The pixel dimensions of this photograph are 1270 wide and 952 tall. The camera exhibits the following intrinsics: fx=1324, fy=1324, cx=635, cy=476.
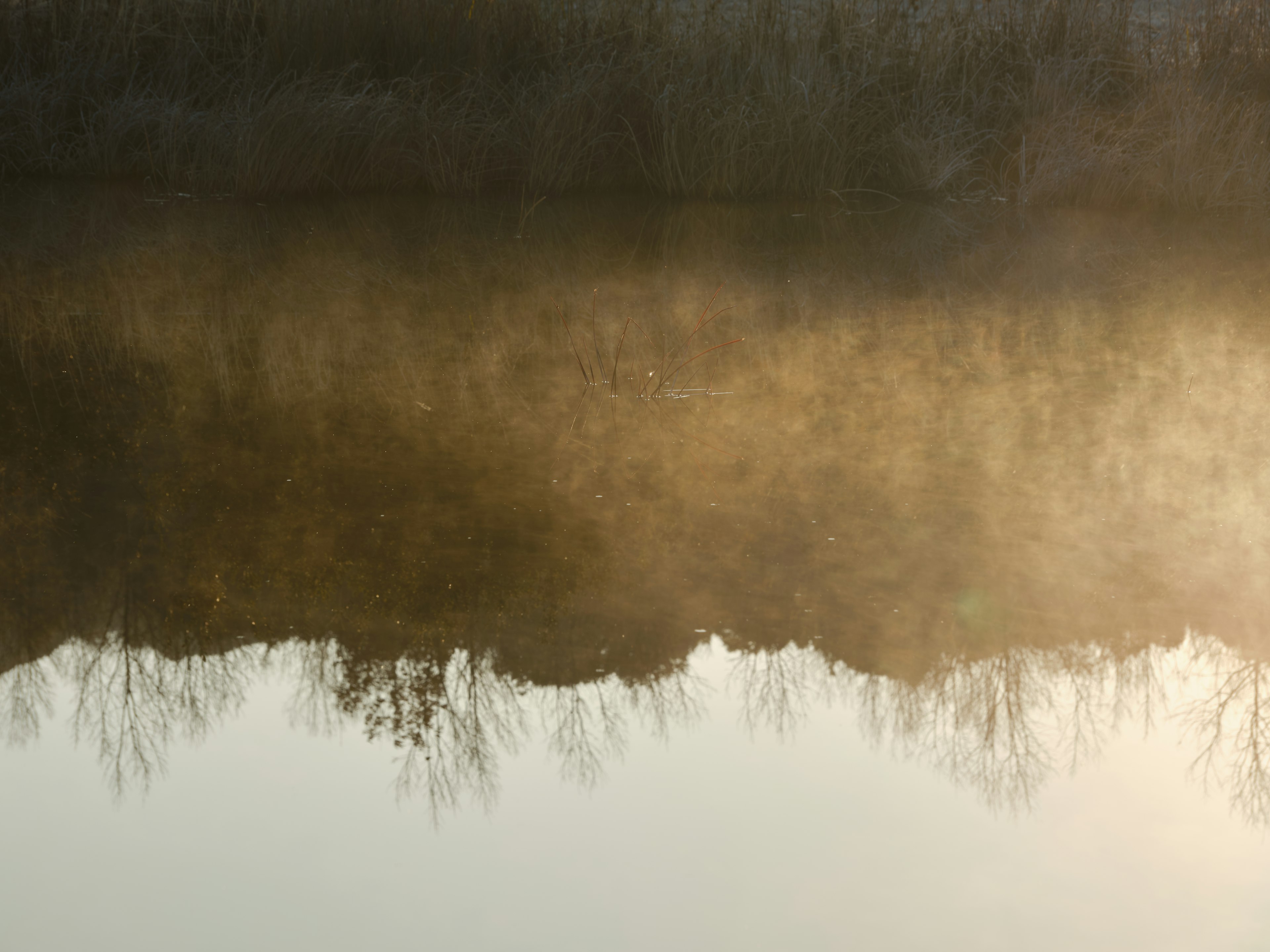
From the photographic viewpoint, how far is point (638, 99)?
7277 mm

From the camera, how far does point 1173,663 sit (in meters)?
2.17

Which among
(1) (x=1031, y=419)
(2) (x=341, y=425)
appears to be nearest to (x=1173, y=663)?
(1) (x=1031, y=419)

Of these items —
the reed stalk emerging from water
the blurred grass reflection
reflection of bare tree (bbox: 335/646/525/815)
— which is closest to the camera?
reflection of bare tree (bbox: 335/646/525/815)

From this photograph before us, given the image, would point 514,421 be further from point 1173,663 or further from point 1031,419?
point 1173,663

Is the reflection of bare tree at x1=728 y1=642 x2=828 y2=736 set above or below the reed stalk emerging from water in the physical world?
below

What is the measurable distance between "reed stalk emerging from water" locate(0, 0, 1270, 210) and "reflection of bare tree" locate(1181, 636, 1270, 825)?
17.6 feet

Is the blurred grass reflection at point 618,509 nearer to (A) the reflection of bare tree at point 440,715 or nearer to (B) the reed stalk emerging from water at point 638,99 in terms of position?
(A) the reflection of bare tree at point 440,715

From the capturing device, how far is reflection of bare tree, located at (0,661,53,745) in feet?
6.31

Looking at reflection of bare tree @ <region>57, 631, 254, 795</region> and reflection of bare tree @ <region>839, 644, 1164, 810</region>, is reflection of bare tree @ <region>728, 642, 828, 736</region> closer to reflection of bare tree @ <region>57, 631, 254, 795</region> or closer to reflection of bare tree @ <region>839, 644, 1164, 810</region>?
reflection of bare tree @ <region>839, 644, 1164, 810</region>

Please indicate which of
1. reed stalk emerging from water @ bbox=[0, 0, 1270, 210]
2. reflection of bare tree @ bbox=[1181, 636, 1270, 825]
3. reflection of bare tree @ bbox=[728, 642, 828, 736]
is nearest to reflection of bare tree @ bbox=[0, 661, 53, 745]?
reflection of bare tree @ bbox=[728, 642, 828, 736]

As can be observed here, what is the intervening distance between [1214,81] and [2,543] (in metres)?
6.95

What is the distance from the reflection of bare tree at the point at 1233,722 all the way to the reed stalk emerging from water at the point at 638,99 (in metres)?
5.38

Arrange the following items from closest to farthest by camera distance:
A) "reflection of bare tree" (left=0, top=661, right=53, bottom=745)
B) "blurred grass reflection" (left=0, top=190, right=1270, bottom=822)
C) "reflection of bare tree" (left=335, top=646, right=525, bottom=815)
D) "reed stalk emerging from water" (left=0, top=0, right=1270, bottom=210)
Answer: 1. "reflection of bare tree" (left=335, top=646, right=525, bottom=815)
2. "reflection of bare tree" (left=0, top=661, right=53, bottom=745)
3. "blurred grass reflection" (left=0, top=190, right=1270, bottom=822)
4. "reed stalk emerging from water" (left=0, top=0, right=1270, bottom=210)

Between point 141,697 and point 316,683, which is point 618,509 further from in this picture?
point 141,697
